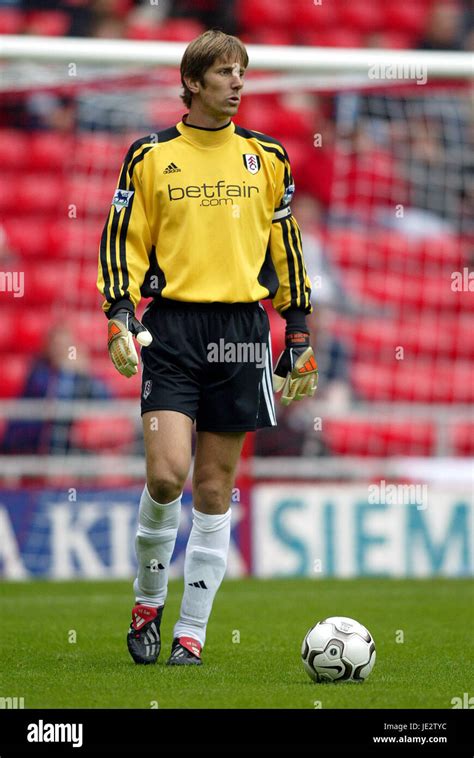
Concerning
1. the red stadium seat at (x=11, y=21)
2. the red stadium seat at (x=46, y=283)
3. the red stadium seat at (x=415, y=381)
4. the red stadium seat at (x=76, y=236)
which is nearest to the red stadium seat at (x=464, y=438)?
the red stadium seat at (x=415, y=381)

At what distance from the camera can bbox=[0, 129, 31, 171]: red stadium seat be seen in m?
13.1

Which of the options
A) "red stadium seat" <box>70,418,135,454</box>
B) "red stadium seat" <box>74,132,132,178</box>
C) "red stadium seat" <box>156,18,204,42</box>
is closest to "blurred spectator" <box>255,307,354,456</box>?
"red stadium seat" <box>70,418,135,454</box>

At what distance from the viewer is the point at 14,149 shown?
13.2 m

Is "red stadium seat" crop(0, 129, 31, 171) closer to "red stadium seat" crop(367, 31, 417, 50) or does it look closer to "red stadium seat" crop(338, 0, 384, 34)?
"red stadium seat" crop(338, 0, 384, 34)

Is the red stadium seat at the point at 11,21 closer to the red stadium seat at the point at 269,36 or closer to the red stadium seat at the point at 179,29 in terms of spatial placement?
the red stadium seat at the point at 179,29

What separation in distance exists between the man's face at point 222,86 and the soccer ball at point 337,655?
76.3 inches

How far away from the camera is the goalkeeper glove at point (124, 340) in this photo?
5129 millimetres

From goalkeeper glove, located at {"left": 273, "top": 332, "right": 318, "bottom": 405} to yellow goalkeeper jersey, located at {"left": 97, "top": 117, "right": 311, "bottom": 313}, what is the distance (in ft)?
1.02

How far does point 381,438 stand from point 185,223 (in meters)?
6.56

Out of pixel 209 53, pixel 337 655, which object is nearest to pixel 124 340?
pixel 209 53
